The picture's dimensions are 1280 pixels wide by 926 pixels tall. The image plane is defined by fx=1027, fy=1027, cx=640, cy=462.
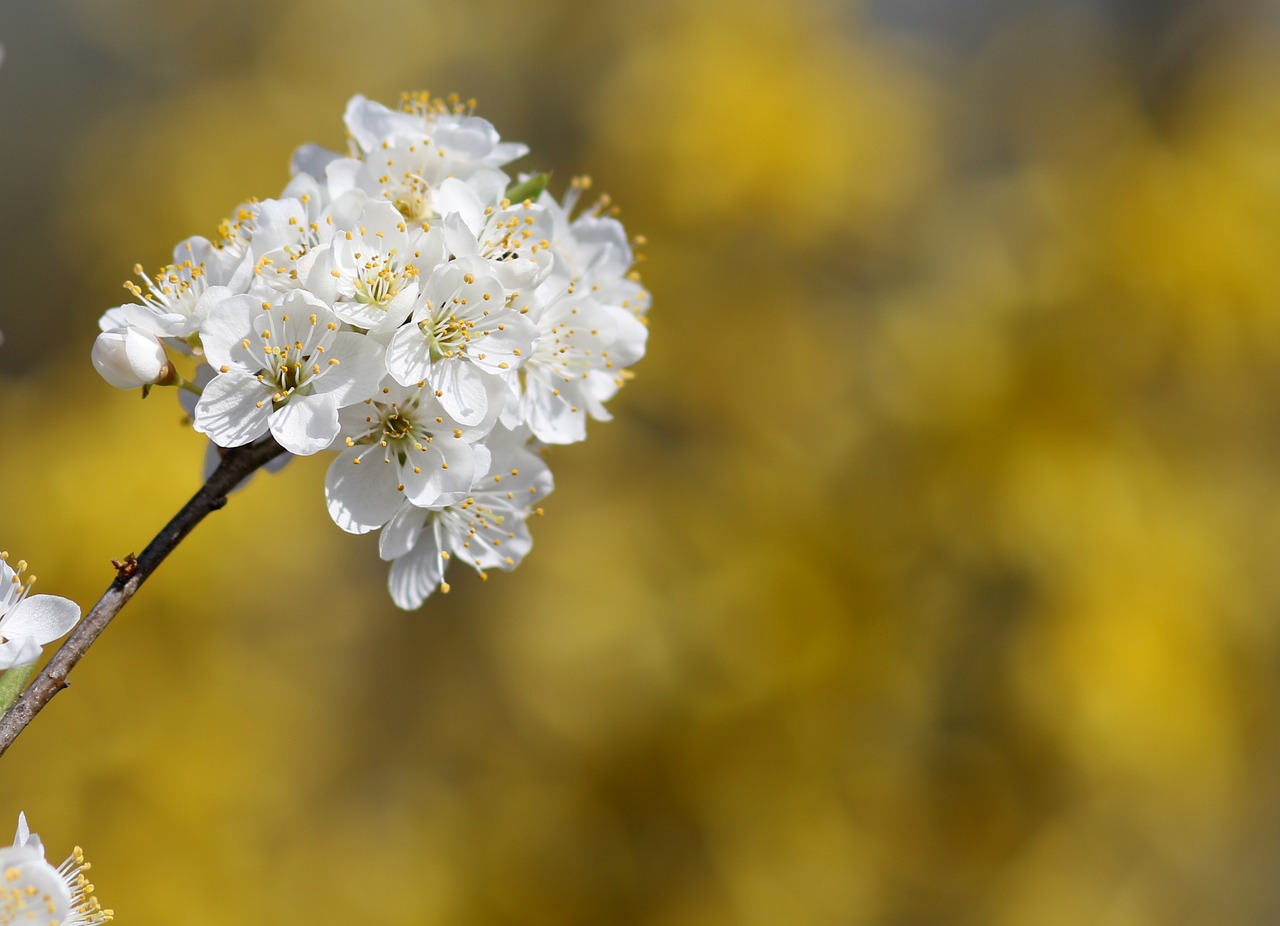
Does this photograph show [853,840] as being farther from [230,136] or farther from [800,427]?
[230,136]

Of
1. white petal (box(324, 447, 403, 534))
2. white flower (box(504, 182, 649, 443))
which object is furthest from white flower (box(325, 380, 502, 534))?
white flower (box(504, 182, 649, 443))

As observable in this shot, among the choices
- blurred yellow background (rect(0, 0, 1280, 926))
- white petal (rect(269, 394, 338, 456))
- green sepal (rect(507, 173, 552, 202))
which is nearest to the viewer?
white petal (rect(269, 394, 338, 456))

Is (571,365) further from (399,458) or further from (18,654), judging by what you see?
(18,654)

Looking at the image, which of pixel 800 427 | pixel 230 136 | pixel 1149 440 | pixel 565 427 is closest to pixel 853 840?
pixel 800 427

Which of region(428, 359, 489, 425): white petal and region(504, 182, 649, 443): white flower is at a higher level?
region(504, 182, 649, 443): white flower

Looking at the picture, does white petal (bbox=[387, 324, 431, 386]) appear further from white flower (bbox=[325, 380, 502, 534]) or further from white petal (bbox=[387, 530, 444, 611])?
white petal (bbox=[387, 530, 444, 611])

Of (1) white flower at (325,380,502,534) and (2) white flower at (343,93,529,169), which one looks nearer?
(1) white flower at (325,380,502,534)

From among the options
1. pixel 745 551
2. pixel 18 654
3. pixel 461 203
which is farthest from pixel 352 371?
pixel 745 551

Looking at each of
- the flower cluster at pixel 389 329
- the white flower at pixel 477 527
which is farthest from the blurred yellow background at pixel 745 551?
the flower cluster at pixel 389 329

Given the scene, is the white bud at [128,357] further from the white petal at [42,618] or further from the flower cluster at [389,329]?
the white petal at [42,618]

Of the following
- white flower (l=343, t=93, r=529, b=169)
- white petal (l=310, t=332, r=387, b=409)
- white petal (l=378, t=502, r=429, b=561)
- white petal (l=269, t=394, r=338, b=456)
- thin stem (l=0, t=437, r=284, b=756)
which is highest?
white flower (l=343, t=93, r=529, b=169)
